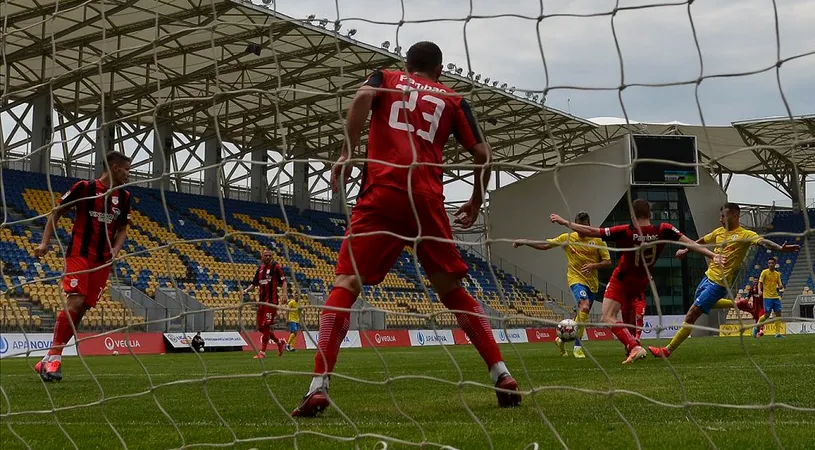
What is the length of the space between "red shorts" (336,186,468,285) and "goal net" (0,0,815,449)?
75 mm

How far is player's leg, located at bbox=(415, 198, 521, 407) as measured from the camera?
14.3 feet

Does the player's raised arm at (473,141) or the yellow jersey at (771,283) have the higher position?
the player's raised arm at (473,141)

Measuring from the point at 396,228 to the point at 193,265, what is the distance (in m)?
20.7

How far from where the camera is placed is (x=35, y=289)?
19.6 meters

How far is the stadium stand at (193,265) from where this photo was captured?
1984 cm

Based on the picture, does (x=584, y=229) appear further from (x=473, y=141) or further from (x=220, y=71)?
(x=220, y=71)

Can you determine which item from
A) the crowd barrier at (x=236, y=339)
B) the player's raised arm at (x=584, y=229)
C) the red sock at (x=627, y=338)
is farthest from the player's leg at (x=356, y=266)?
the crowd barrier at (x=236, y=339)

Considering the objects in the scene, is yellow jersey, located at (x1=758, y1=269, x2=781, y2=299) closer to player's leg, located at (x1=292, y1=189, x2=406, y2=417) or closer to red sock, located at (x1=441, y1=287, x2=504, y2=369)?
red sock, located at (x1=441, y1=287, x2=504, y2=369)

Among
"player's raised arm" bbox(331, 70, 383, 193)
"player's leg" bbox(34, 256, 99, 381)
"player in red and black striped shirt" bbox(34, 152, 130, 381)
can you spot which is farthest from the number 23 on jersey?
"player's leg" bbox(34, 256, 99, 381)

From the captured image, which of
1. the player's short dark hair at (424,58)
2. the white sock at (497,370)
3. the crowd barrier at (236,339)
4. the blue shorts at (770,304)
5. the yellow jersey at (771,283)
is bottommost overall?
the crowd barrier at (236,339)

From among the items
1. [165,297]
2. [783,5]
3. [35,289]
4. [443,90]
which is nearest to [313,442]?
[443,90]

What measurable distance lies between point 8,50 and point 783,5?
24457mm

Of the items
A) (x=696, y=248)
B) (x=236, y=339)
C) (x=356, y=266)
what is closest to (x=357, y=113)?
(x=356, y=266)

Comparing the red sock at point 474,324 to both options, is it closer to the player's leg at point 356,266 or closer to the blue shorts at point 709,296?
the player's leg at point 356,266
